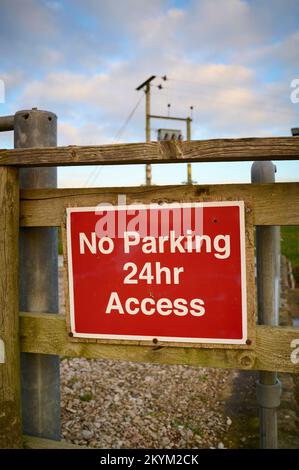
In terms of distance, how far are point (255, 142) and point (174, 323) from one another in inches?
33.2

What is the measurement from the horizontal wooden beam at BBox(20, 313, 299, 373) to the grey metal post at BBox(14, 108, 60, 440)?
6.4 inches

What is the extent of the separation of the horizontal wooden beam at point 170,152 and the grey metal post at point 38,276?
0.79ft

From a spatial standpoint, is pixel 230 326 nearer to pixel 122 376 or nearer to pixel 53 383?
pixel 53 383

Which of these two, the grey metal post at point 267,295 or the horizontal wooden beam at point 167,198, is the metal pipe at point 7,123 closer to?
the horizontal wooden beam at point 167,198

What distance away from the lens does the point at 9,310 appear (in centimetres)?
202

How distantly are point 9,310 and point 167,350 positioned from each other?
0.80m

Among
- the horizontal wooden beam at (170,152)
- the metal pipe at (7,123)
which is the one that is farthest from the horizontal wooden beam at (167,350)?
the metal pipe at (7,123)

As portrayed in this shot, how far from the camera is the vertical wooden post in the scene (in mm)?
2000

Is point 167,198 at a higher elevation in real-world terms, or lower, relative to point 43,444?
higher

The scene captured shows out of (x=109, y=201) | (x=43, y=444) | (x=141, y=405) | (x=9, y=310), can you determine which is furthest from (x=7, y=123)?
(x=141, y=405)

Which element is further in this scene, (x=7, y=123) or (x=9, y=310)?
(x=7, y=123)

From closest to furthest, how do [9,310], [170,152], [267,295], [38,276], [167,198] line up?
[170,152] < [167,198] < [9,310] < [38,276] < [267,295]

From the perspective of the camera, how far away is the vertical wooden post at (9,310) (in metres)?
2.00

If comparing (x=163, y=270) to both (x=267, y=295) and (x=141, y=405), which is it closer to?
(x=267, y=295)
